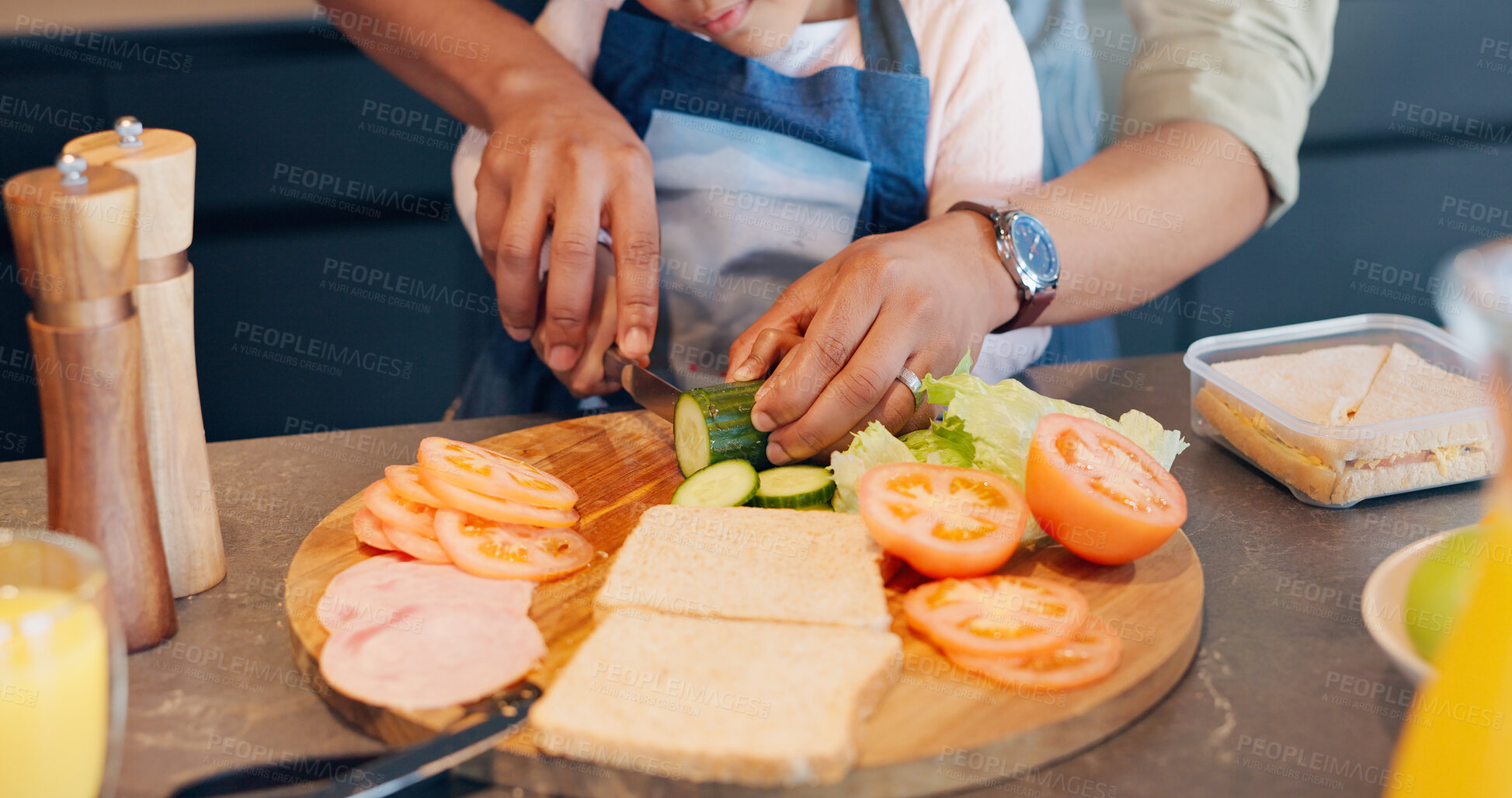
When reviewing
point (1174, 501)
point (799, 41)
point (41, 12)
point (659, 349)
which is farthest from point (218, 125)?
point (1174, 501)

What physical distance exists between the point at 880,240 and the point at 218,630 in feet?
4.26

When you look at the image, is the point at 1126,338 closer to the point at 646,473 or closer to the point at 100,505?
the point at 646,473

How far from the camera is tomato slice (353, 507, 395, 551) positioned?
1692 millimetres

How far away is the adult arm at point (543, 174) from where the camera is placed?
226cm

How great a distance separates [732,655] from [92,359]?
83 centimetres

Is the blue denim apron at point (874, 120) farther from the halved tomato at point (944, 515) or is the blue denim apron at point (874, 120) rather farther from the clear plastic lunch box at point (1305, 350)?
the halved tomato at point (944, 515)

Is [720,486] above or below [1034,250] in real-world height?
below

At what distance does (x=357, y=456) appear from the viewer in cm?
214

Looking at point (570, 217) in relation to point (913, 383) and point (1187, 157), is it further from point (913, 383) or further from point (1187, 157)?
point (1187, 157)

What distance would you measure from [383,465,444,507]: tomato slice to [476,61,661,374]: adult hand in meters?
0.61

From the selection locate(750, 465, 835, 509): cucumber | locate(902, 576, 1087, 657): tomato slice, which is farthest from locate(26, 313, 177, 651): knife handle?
locate(902, 576, 1087, 657): tomato slice

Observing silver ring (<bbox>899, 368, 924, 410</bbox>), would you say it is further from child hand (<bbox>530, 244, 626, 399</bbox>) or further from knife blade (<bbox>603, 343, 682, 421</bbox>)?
child hand (<bbox>530, 244, 626, 399</bbox>)

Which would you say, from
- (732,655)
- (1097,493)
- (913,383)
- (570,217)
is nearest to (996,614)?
(1097,493)

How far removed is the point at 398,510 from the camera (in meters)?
1.71
